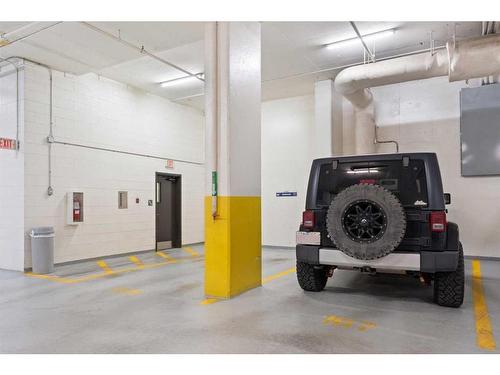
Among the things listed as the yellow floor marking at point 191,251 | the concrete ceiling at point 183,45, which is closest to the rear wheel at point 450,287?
the concrete ceiling at point 183,45

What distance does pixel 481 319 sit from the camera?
353 centimetres

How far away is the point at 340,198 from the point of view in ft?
13.1

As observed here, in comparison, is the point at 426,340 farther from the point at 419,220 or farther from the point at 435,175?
the point at 435,175

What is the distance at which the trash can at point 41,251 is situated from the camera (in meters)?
6.31

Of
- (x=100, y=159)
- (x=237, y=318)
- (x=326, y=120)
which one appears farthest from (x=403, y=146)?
(x=100, y=159)

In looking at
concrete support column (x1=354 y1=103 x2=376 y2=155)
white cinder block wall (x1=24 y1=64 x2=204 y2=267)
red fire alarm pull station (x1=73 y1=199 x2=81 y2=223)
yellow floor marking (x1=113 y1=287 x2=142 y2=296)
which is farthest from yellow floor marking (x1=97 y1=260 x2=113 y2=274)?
concrete support column (x1=354 y1=103 x2=376 y2=155)

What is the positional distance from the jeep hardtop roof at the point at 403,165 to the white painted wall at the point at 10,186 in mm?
5140

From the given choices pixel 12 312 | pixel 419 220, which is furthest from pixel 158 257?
pixel 419 220

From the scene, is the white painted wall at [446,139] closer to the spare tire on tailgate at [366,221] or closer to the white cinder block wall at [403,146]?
the white cinder block wall at [403,146]

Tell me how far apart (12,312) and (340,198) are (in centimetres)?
374

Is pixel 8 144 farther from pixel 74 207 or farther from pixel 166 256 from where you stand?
pixel 166 256

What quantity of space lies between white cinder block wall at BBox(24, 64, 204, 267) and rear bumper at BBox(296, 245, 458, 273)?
5.28 m

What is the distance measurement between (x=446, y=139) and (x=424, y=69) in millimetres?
2398

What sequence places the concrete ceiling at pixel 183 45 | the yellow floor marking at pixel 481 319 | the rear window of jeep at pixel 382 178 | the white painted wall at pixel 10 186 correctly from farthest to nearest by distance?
the white painted wall at pixel 10 186, the concrete ceiling at pixel 183 45, the rear window of jeep at pixel 382 178, the yellow floor marking at pixel 481 319
